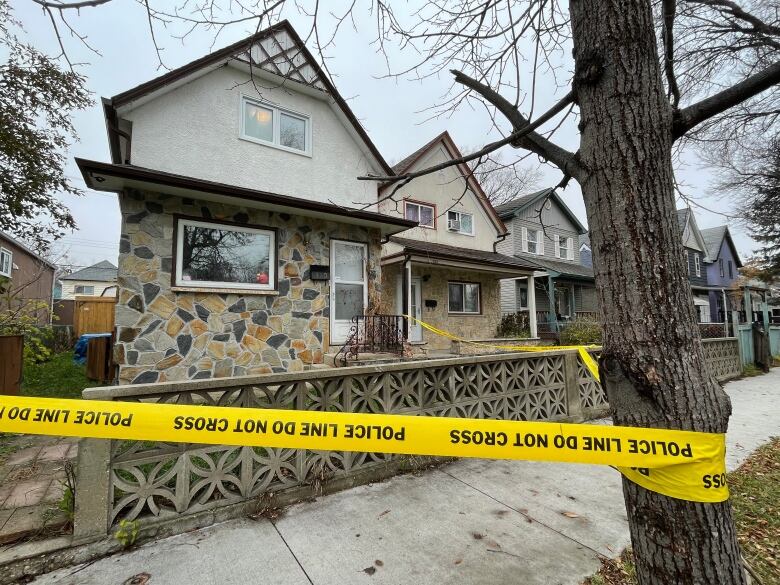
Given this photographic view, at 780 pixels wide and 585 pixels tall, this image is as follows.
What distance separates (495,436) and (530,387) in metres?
3.40

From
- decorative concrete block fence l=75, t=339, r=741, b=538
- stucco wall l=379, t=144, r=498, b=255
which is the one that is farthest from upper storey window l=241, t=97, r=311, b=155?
decorative concrete block fence l=75, t=339, r=741, b=538

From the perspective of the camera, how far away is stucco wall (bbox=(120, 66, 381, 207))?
6453 millimetres

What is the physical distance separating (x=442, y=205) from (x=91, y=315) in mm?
13750

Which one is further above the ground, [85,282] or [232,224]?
[85,282]

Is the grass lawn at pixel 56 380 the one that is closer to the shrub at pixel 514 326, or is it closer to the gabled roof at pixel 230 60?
the gabled roof at pixel 230 60

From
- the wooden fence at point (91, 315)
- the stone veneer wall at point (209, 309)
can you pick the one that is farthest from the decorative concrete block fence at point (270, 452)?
the wooden fence at point (91, 315)

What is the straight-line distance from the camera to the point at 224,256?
6.29m

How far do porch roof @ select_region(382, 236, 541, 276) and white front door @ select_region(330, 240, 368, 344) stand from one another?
1812mm

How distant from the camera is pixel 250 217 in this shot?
6562mm

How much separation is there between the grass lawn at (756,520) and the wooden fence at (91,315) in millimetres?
16248

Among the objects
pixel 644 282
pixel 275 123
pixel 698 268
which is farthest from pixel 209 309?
pixel 698 268

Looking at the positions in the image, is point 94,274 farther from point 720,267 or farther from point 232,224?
point 720,267

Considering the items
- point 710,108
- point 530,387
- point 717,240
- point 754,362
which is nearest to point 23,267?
point 530,387

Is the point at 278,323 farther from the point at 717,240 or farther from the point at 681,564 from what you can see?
the point at 717,240
